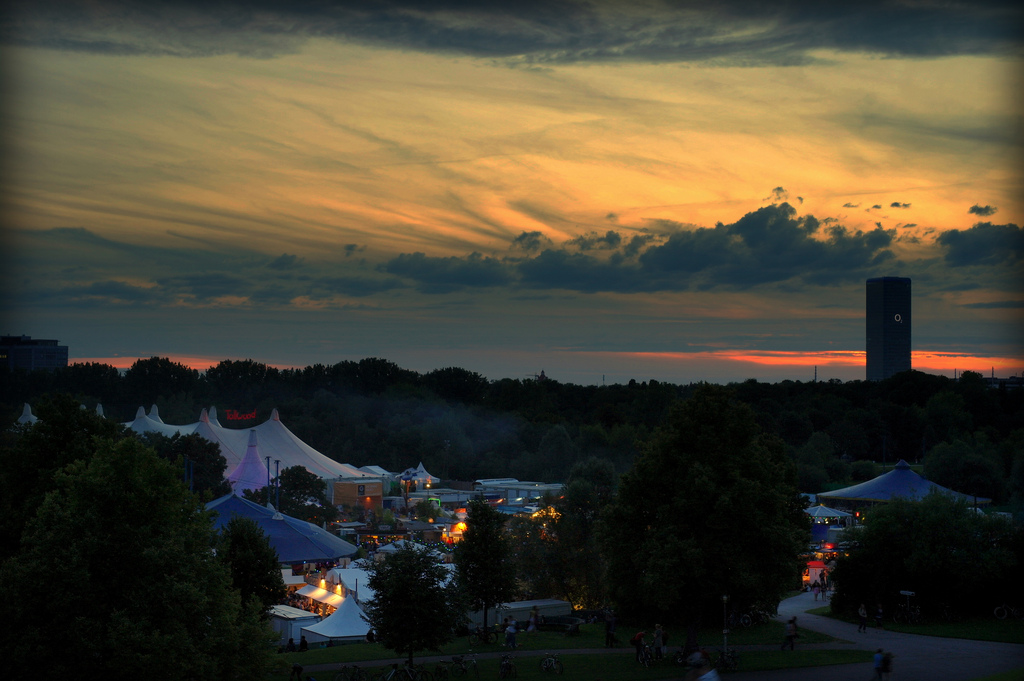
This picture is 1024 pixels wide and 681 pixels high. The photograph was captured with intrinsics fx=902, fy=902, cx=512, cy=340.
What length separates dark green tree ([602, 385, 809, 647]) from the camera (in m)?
20.3

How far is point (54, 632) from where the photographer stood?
13688 mm

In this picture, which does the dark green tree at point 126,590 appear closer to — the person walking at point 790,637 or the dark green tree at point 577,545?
the person walking at point 790,637

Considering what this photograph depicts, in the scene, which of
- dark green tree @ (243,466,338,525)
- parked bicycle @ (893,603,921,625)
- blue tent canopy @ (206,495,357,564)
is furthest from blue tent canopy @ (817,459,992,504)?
blue tent canopy @ (206,495,357,564)

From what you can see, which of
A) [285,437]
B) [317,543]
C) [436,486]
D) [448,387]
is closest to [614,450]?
[436,486]

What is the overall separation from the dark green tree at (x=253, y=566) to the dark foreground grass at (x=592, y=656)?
178cm

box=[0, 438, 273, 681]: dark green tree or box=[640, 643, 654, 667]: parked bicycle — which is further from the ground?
box=[0, 438, 273, 681]: dark green tree

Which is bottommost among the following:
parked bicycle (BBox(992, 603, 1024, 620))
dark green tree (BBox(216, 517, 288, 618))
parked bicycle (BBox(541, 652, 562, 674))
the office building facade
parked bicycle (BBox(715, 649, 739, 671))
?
parked bicycle (BBox(541, 652, 562, 674))

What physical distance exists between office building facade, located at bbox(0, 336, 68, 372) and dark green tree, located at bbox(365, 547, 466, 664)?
507ft

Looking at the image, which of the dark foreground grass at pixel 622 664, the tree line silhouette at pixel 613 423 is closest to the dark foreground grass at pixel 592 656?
the dark foreground grass at pixel 622 664

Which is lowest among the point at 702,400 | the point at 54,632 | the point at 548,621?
the point at 548,621

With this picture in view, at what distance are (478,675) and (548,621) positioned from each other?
7.46m

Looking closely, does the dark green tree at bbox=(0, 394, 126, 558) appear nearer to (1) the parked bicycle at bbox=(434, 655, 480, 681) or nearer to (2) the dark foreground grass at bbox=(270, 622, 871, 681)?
(2) the dark foreground grass at bbox=(270, 622, 871, 681)

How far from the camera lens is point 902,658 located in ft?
66.5

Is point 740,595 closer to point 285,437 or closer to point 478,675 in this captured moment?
point 478,675
